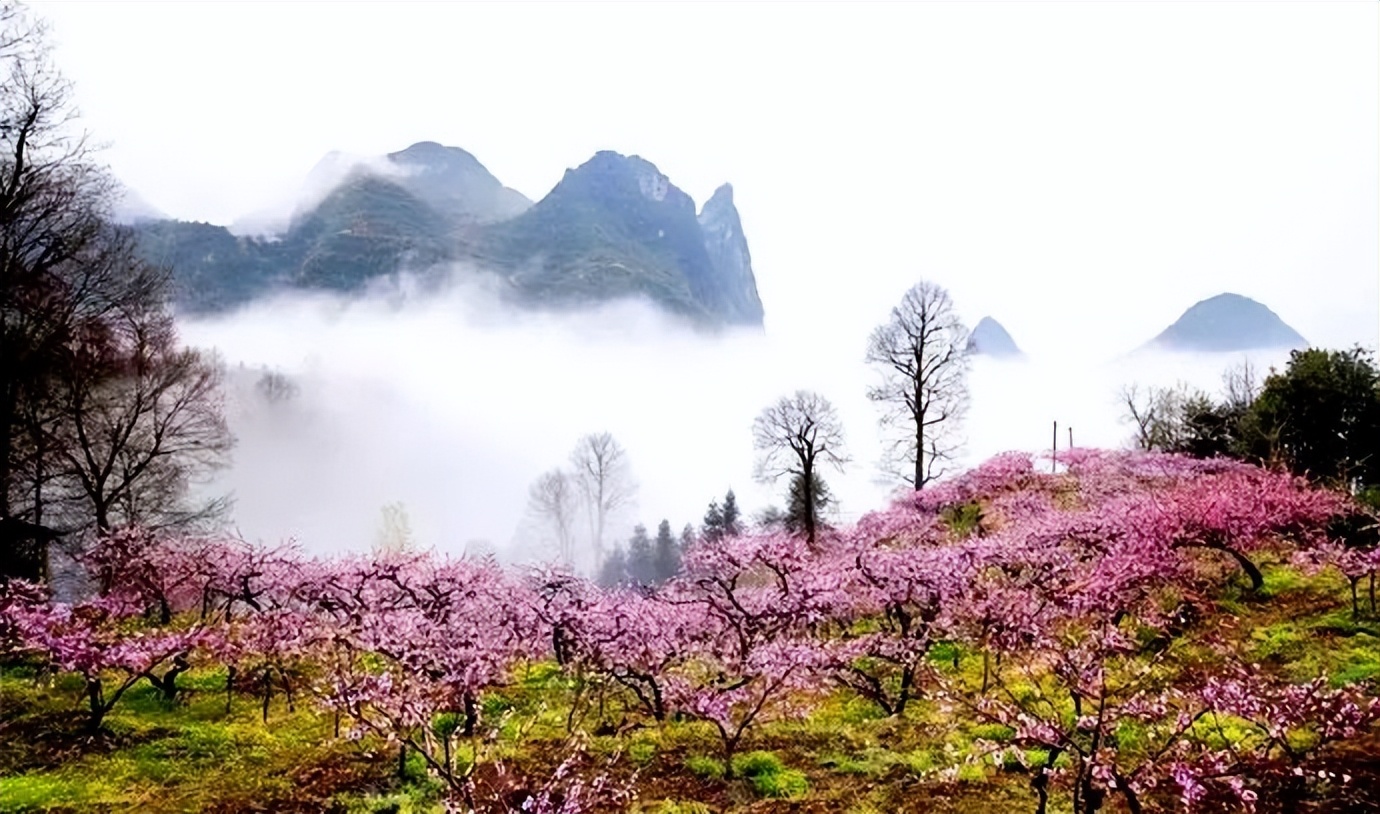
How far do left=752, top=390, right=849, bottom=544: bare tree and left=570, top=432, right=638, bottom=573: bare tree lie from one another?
1841 inches

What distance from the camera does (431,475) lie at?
400 feet

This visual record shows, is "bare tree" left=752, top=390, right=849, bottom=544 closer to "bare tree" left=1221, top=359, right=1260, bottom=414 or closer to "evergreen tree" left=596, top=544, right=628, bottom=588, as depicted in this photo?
"bare tree" left=1221, top=359, right=1260, bottom=414

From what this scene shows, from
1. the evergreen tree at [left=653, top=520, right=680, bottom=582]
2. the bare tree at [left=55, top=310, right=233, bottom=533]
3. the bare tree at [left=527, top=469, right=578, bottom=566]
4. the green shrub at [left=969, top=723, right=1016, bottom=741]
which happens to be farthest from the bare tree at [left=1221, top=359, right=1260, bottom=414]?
the bare tree at [left=55, top=310, right=233, bottom=533]

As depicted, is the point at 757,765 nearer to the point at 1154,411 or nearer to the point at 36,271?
the point at 36,271

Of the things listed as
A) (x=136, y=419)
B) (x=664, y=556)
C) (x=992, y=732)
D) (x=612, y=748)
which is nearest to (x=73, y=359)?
(x=136, y=419)

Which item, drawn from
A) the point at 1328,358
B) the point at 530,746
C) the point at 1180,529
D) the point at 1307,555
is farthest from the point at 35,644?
the point at 1328,358

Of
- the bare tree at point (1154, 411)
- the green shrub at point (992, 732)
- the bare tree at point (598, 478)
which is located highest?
the bare tree at point (1154, 411)

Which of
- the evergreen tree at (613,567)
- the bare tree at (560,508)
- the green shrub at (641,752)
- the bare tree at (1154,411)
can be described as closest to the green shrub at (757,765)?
the green shrub at (641,752)

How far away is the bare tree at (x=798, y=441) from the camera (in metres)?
34.6

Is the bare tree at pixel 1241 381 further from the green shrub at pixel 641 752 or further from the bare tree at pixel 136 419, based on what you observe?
the bare tree at pixel 136 419

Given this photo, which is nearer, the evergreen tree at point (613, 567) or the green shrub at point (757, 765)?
the green shrub at point (757, 765)

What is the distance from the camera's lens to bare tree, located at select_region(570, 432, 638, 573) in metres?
82.1

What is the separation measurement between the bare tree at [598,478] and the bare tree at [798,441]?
153ft

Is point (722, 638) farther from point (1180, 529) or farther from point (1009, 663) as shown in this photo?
point (1180, 529)
